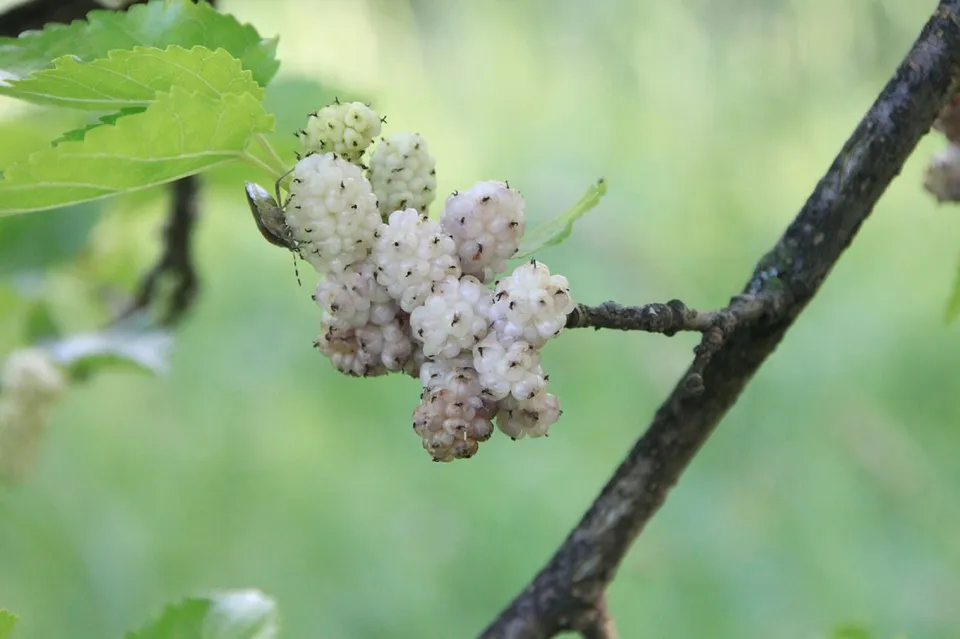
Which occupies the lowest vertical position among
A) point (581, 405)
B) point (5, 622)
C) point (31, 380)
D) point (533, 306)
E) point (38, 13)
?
point (5, 622)

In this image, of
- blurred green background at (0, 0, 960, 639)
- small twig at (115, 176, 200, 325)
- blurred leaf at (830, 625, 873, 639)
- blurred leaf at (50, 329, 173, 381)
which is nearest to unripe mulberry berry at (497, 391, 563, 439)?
blurred leaf at (830, 625, 873, 639)

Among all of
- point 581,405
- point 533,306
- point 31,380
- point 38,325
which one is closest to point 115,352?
point 31,380

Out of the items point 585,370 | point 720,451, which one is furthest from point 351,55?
point 720,451

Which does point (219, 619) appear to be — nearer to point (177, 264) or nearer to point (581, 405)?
point (177, 264)

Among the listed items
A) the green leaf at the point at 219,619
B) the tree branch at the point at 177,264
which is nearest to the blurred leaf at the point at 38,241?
the tree branch at the point at 177,264

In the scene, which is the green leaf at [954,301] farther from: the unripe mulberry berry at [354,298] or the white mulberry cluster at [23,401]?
the white mulberry cluster at [23,401]

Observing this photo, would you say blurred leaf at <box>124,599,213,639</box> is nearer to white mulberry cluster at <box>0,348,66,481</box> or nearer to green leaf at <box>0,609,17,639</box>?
green leaf at <box>0,609,17,639</box>

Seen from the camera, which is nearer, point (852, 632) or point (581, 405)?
point (852, 632)
